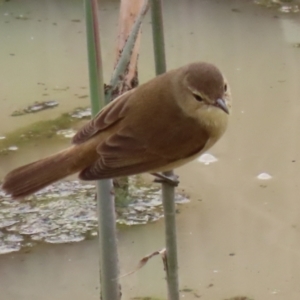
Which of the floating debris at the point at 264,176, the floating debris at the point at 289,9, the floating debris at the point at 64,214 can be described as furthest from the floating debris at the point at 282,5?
the floating debris at the point at 64,214

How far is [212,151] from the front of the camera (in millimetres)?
2908

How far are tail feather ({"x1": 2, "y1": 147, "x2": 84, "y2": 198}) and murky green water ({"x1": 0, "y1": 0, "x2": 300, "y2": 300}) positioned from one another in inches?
32.7


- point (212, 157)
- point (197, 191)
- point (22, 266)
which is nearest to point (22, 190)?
point (22, 266)

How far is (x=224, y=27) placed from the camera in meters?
3.73

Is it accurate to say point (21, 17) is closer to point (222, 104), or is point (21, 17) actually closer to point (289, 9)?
point (289, 9)

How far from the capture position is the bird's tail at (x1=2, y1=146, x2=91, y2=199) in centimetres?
146

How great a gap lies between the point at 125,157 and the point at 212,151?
134 centimetres

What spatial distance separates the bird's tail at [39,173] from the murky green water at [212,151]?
0.83 m

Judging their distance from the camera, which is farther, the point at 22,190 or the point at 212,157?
the point at 212,157

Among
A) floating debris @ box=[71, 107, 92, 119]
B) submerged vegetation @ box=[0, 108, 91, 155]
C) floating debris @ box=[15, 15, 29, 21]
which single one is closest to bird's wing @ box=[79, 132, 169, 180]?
submerged vegetation @ box=[0, 108, 91, 155]

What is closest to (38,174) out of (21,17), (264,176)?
(264,176)

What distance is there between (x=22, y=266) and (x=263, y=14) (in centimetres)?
207

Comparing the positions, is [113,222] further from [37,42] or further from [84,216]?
[37,42]

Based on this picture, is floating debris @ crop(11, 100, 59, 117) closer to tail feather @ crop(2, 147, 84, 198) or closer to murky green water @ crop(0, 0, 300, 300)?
murky green water @ crop(0, 0, 300, 300)
